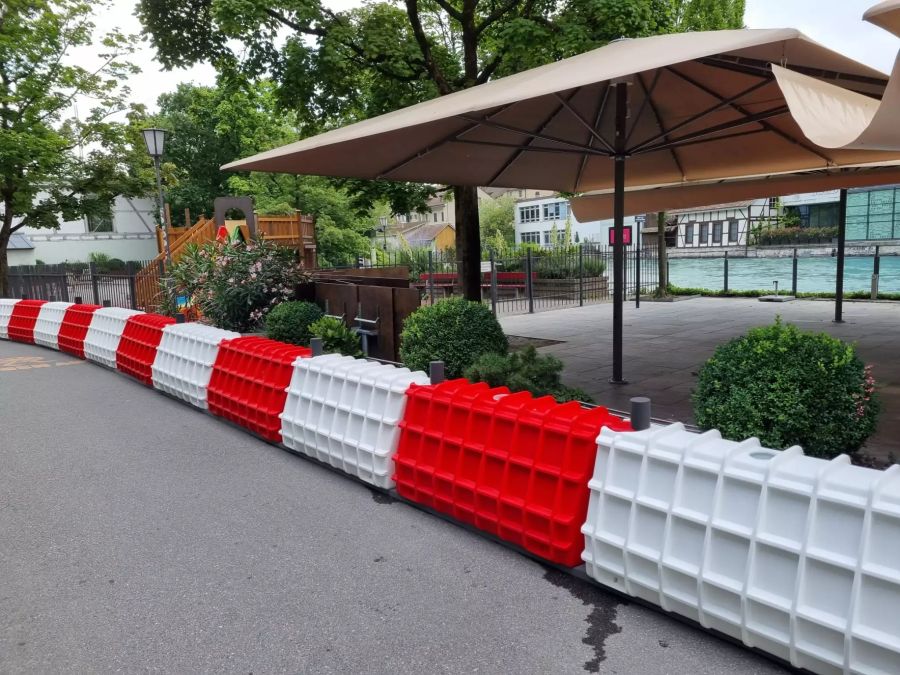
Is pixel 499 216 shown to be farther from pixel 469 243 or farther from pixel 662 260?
pixel 469 243

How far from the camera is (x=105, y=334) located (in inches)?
434

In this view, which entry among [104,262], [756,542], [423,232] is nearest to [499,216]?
[423,232]

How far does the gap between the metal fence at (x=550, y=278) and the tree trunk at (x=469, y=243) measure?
6645mm

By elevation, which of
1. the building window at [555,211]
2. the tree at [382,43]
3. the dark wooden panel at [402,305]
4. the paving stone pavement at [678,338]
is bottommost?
the paving stone pavement at [678,338]

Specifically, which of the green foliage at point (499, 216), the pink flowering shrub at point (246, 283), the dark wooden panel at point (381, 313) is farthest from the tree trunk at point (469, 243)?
the green foliage at point (499, 216)

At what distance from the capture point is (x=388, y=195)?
522 inches

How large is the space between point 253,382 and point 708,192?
968 cm

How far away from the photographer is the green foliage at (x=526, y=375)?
18.3 feet

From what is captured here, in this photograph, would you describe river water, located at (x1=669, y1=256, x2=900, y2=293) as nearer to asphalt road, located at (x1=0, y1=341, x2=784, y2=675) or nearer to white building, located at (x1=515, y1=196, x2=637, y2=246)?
asphalt road, located at (x1=0, y1=341, x2=784, y2=675)

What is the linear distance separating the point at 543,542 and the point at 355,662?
4.16 ft

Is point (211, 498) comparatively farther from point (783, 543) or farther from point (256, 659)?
point (783, 543)

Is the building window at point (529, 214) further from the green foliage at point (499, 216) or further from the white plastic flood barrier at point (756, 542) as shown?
the white plastic flood barrier at point (756, 542)

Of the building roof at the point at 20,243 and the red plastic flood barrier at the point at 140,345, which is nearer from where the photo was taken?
the red plastic flood barrier at the point at 140,345

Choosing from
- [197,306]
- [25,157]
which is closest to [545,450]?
[197,306]
